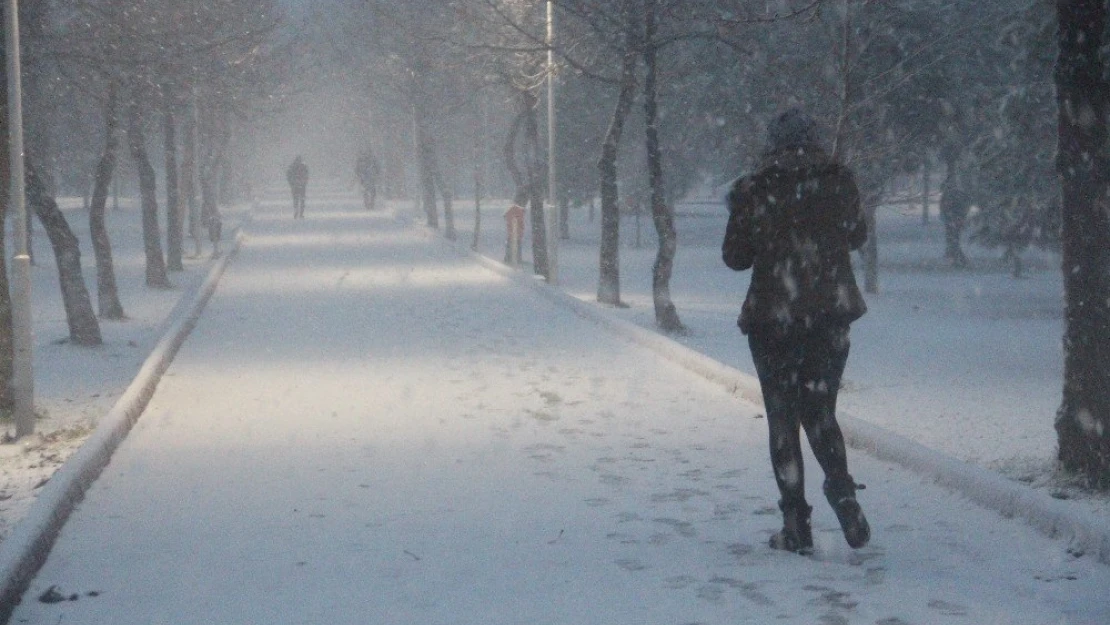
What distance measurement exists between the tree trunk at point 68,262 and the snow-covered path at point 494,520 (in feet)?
8.35

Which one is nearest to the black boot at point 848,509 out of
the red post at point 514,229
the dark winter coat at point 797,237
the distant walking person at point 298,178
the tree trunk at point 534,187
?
the dark winter coat at point 797,237

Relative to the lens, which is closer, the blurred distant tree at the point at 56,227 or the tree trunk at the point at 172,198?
the blurred distant tree at the point at 56,227

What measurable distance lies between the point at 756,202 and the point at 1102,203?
8.82 feet

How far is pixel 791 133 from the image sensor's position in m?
Result: 7.30

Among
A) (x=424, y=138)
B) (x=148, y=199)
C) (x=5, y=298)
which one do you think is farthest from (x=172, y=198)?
(x=424, y=138)

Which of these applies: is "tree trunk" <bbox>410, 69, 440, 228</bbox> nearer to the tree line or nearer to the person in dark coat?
the tree line

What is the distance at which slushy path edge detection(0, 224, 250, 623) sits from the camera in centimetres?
703

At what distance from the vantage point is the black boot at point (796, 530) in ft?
24.3

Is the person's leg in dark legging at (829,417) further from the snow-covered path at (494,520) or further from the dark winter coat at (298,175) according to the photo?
the dark winter coat at (298,175)

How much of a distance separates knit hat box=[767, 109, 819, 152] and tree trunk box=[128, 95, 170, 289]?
17448 millimetres

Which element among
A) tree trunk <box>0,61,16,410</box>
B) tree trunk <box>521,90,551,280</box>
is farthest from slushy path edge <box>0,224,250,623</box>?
tree trunk <box>521,90,551,280</box>

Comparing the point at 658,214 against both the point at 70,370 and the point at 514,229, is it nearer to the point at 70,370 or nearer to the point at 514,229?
the point at 70,370

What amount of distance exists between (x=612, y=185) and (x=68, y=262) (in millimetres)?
9344

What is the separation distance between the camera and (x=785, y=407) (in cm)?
729
